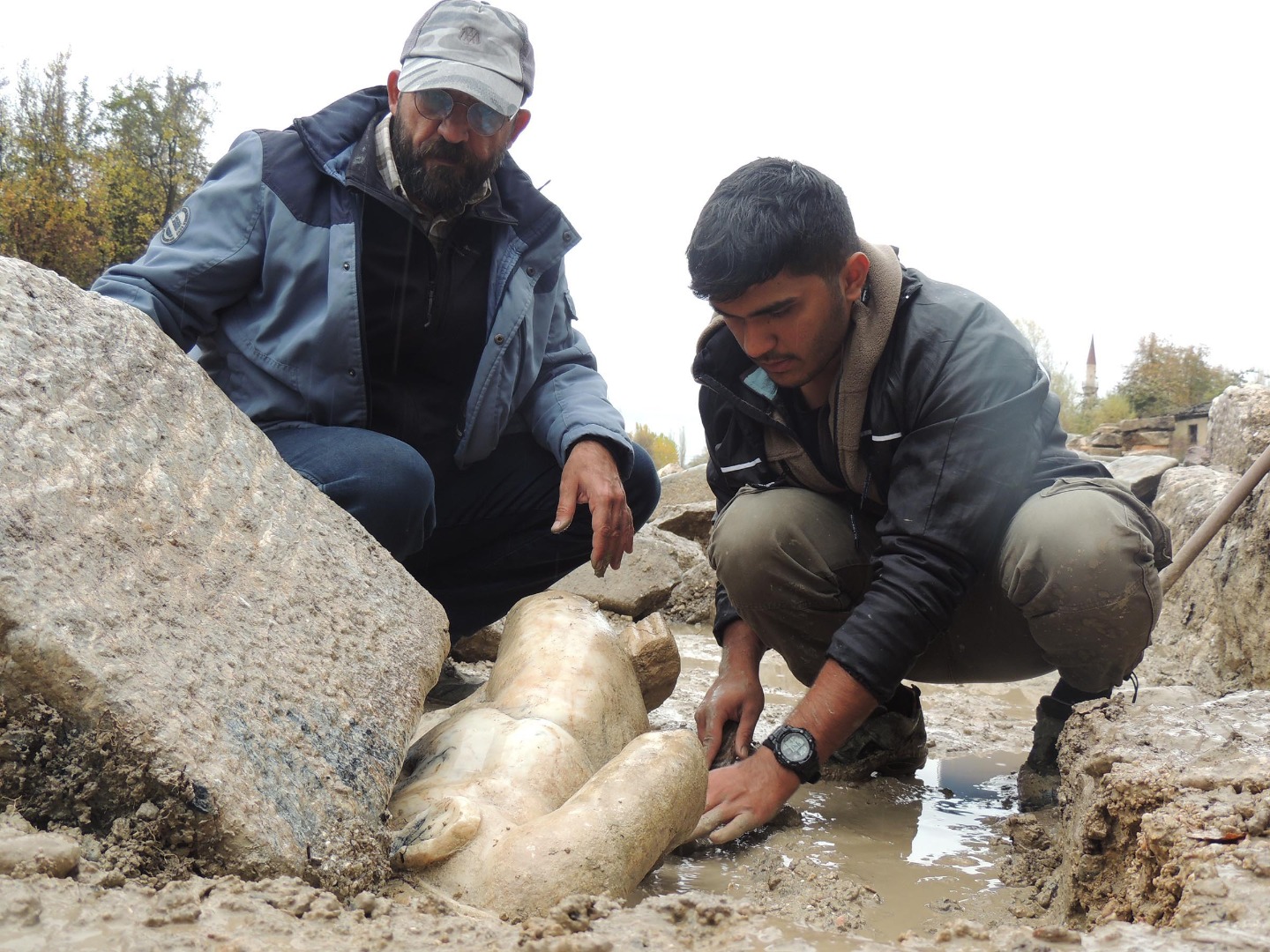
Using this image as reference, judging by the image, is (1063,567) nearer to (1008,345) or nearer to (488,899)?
(1008,345)

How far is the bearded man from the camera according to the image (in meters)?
2.94

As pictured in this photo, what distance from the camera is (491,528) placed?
11.4 feet

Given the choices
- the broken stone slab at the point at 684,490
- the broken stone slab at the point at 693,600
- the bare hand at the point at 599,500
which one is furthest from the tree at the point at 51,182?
the bare hand at the point at 599,500

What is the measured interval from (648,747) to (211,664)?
806 mm

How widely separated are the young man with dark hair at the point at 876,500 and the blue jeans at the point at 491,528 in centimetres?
66

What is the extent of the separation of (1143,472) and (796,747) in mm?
7427

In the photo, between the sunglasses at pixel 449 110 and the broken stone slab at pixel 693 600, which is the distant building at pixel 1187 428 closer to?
the broken stone slab at pixel 693 600

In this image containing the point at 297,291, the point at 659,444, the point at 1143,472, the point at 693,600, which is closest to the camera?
the point at 297,291

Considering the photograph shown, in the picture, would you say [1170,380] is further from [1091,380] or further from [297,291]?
[297,291]

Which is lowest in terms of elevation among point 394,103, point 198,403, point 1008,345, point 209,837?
point 209,837

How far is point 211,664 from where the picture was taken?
1727mm

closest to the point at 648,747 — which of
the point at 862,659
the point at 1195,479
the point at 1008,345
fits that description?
the point at 862,659

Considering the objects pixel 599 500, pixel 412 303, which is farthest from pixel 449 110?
pixel 599 500

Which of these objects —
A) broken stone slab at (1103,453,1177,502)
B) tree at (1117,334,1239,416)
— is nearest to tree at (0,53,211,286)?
broken stone slab at (1103,453,1177,502)
